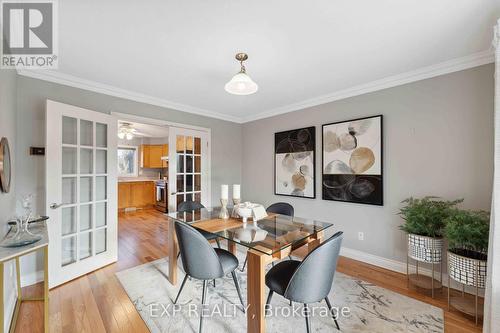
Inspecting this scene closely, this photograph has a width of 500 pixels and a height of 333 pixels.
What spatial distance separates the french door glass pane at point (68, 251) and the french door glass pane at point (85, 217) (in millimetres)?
154

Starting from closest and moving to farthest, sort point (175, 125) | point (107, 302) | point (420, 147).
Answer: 1. point (107, 302)
2. point (420, 147)
3. point (175, 125)

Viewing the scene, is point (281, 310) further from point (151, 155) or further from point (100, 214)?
point (151, 155)

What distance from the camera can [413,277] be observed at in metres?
2.25

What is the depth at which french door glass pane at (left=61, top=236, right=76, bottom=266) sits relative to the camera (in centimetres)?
239

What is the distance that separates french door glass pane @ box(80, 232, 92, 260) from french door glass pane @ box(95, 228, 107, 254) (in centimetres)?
7

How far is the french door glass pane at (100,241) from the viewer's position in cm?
265

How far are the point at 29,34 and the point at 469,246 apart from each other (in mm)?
4177

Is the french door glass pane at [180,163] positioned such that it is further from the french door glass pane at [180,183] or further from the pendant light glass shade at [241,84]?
the pendant light glass shade at [241,84]

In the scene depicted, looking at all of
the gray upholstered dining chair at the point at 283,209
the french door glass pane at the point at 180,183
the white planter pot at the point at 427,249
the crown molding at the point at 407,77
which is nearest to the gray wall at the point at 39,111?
the french door glass pane at the point at 180,183

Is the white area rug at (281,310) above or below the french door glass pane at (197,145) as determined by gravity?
below

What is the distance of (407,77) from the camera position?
243 cm

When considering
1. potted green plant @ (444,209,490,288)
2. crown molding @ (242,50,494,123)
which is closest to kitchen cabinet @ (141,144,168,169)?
crown molding @ (242,50,494,123)

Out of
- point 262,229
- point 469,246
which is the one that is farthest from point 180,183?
point 469,246

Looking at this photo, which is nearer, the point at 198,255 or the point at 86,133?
the point at 198,255
